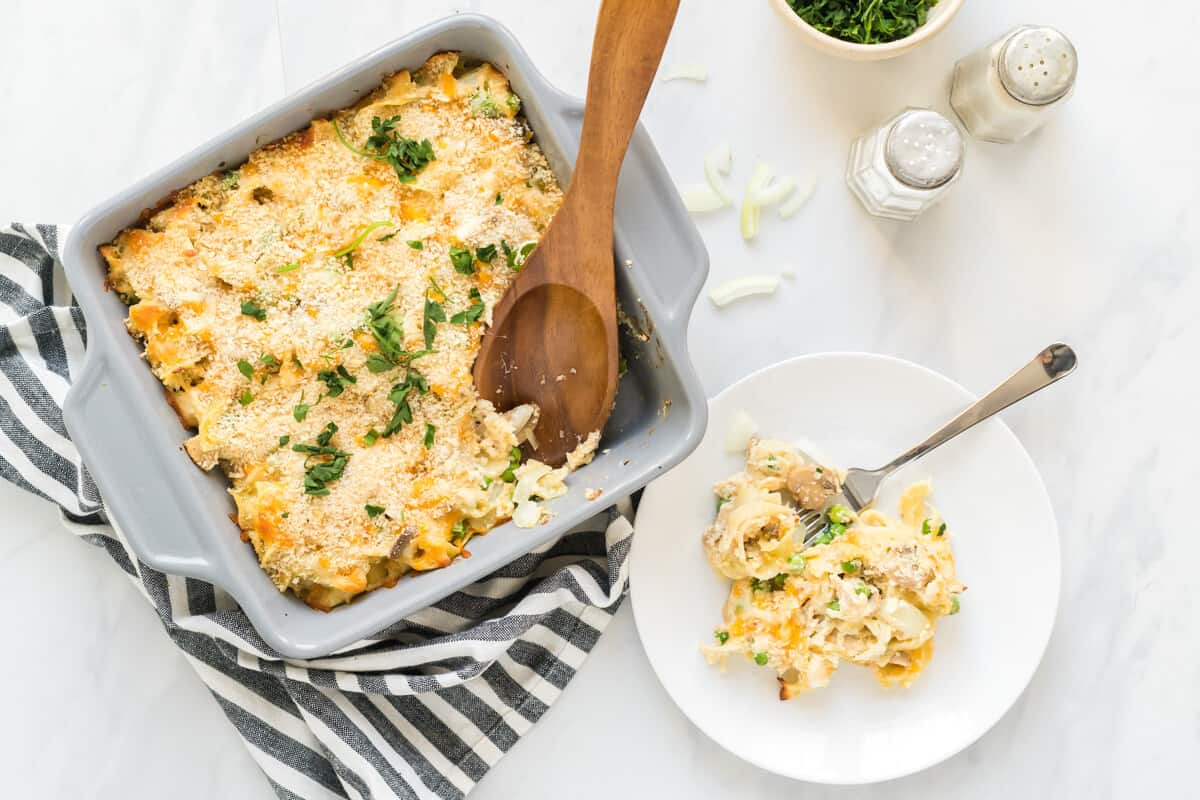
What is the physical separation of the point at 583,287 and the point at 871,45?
81 cm

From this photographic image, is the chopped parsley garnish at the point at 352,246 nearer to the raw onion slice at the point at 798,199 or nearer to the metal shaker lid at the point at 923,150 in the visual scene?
the raw onion slice at the point at 798,199

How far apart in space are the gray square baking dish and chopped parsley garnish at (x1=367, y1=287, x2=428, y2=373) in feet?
1.20

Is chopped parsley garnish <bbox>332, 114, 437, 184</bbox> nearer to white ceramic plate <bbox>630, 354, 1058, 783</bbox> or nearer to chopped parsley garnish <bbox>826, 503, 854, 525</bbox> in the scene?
white ceramic plate <bbox>630, 354, 1058, 783</bbox>

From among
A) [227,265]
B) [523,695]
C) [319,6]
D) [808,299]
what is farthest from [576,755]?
[319,6]

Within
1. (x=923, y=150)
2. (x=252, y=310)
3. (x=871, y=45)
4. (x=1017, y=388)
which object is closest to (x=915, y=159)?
(x=923, y=150)

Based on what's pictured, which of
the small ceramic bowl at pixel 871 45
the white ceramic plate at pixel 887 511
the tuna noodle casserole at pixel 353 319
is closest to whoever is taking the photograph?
the tuna noodle casserole at pixel 353 319

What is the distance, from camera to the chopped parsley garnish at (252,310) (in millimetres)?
1812

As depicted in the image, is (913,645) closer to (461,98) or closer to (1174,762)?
(1174,762)

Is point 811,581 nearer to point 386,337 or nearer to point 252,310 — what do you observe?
point 386,337

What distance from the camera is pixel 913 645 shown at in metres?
2.07

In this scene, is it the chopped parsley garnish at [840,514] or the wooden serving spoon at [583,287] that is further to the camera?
the chopped parsley garnish at [840,514]

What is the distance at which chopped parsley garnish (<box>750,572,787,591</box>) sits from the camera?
209 centimetres

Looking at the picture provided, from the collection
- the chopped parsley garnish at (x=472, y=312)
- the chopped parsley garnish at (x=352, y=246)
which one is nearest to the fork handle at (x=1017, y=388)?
the chopped parsley garnish at (x=472, y=312)

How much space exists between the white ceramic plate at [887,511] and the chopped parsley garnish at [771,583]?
8 centimetres
